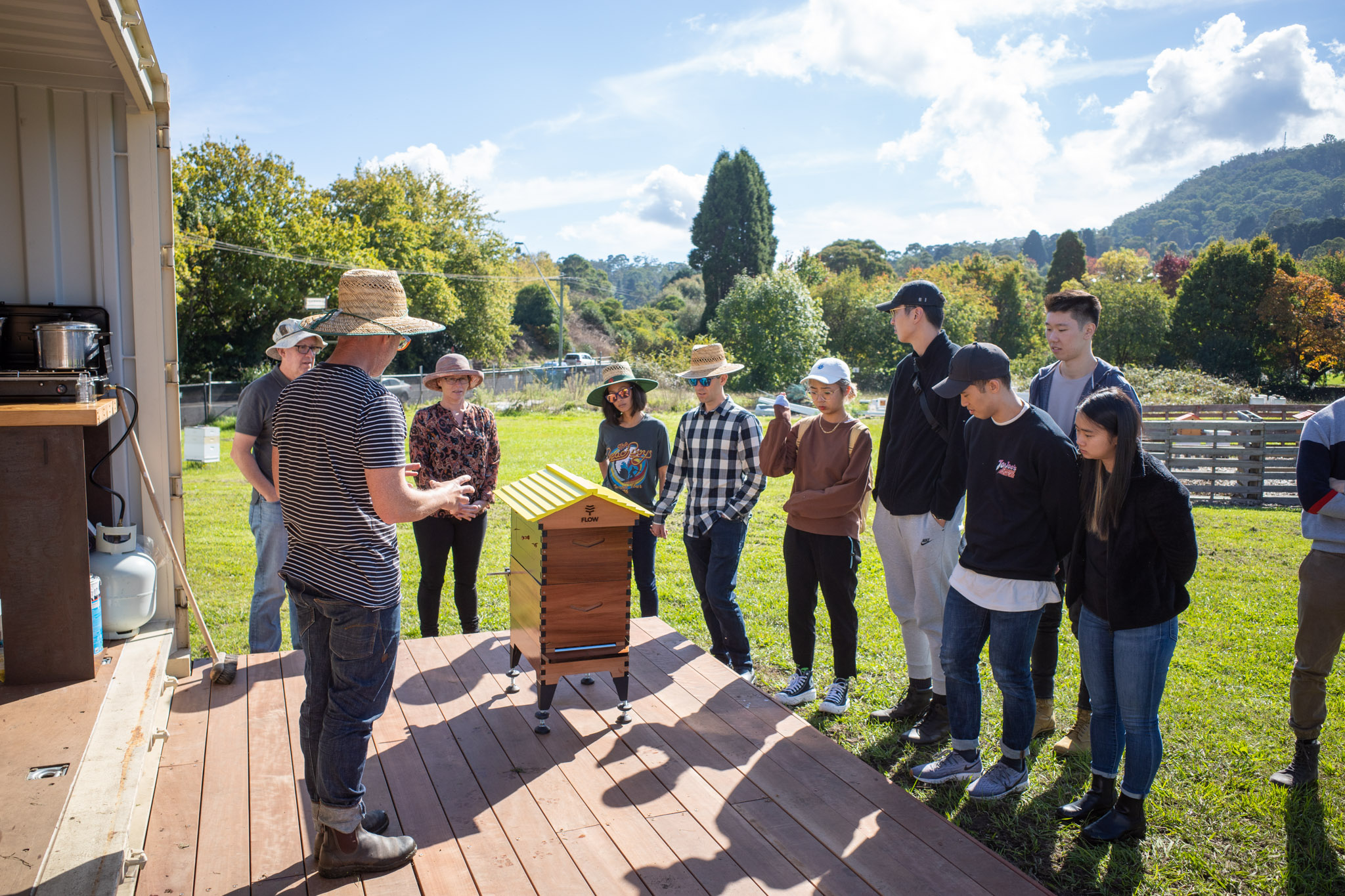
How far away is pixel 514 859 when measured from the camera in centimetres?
269

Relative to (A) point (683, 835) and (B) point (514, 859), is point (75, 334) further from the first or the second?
(A) point (683, 835)

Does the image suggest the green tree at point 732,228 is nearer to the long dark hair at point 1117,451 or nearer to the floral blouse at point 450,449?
the floral blouse at point 450,449

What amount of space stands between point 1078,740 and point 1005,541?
1.35 m

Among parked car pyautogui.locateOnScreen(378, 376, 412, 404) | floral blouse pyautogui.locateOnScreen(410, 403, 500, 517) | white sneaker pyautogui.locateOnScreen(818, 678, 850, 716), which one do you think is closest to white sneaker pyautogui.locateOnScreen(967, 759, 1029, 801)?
white sneaker pyautogui.locateOnScreen(818, 678, 850, 716)

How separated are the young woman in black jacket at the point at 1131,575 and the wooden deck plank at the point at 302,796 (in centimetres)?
264

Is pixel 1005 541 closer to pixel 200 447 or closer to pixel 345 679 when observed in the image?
pixel 345 679

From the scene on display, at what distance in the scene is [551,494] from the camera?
381 cm

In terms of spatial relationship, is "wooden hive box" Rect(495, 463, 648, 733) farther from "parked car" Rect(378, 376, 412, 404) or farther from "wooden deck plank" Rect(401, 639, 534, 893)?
"parked car" Rect(378, 376, 412, 404)

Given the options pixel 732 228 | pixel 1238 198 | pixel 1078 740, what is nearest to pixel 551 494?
pixel 1078 740

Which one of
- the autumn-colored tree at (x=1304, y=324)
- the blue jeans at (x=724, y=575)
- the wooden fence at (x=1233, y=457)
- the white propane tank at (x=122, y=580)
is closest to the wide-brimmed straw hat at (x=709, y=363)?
the blue jeans at (x=724, y=575)

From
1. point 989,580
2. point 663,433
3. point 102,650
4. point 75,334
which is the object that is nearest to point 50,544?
point 102,650

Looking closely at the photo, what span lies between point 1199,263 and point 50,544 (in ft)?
131

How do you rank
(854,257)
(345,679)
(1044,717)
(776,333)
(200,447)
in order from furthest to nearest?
(854,257) < (776,333) < (200,447) < (1044,717) < (345,679)

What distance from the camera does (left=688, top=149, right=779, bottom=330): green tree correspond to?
153 feet
